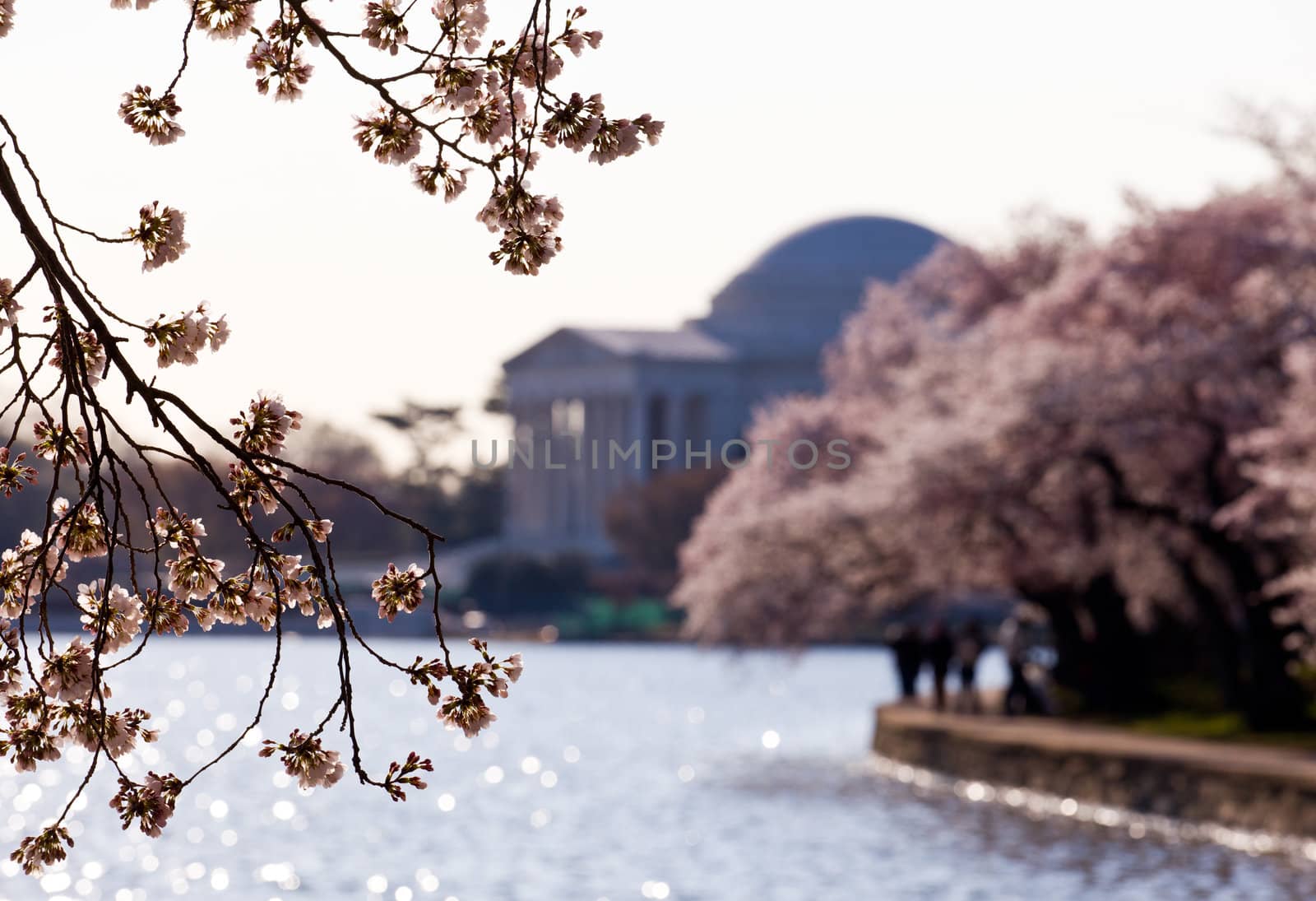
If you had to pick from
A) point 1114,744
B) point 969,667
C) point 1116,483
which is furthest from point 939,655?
point 1114,744

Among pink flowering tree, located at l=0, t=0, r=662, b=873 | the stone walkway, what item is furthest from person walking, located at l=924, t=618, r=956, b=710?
pink flowering tree, located at l=0, t=0, r=662, b=873

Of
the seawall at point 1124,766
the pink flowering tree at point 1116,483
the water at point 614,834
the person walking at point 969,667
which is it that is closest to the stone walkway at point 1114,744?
the seawall at point 1124,766

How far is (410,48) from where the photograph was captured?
4.82 meters

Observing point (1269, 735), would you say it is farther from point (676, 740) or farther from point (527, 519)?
point (527, 519)

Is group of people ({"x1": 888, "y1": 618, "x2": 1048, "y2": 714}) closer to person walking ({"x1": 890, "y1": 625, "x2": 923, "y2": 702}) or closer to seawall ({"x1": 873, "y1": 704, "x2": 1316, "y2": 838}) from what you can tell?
person walking ({"x1": 890, "y1": 625, "x2": 923, "y2": 702})

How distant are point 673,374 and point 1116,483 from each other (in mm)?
80647

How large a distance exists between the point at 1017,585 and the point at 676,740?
5.93 meters

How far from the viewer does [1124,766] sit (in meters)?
20.2

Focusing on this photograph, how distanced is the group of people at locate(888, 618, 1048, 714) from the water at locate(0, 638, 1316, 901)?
1.29 meters

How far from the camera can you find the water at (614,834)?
16250 millimetres

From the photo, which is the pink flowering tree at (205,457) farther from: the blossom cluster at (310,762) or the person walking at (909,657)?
the person walking at (909,657)

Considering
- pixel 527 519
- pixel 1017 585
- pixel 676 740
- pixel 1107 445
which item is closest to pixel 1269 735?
pixel 1107 445

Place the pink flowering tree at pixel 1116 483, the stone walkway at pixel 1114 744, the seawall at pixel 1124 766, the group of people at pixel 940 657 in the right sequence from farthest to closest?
the group of people at pixel 940 657 → the pink flowering tree at pixel 1116 483 → the stone walkway at pixel 1114 744 → the seawall at pixel 1124 766

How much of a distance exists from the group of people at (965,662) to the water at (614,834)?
4.24 feet
